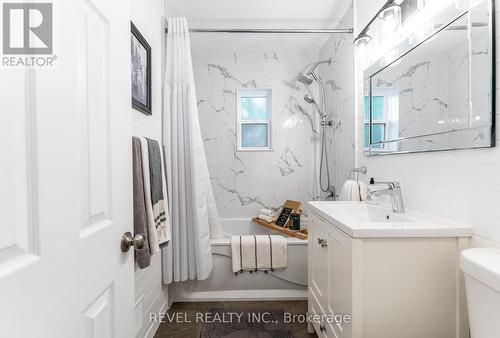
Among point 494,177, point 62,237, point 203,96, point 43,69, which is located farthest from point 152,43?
point 494,177

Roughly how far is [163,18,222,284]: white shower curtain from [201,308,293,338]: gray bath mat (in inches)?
12.5

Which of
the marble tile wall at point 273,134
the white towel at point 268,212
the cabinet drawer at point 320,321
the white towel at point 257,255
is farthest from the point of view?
the marble tile wall at point 273,134

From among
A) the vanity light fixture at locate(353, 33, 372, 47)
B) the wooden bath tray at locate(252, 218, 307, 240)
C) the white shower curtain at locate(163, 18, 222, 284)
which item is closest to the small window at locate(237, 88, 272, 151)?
the wooden bath tray at locate(252, 218, 307, 240)

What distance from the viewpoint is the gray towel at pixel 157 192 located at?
1.52 m

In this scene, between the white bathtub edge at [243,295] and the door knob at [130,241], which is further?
the white bathtub edge at [243,295]

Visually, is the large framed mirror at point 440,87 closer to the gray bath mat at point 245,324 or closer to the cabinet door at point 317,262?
the cabinet door at point 317,262

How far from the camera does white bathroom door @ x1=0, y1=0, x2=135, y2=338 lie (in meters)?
0.48

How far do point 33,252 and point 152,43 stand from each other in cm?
173

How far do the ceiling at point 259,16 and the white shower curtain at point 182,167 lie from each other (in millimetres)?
319

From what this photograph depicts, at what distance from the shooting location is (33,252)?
1.66 ft

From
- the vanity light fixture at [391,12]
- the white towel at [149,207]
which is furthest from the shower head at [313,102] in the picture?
the white towel at [149,207]

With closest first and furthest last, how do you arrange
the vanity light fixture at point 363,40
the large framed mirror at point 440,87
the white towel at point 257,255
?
the large framed mirror at point 440,87, the vanity light fixture at point 363,40, the white towel at point 257,255

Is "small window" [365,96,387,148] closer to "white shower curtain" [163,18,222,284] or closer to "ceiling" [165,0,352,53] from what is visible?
"ceiling" [165,0,352,53]

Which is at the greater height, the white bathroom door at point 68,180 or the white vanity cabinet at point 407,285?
the white bathroom door at point 68,180
